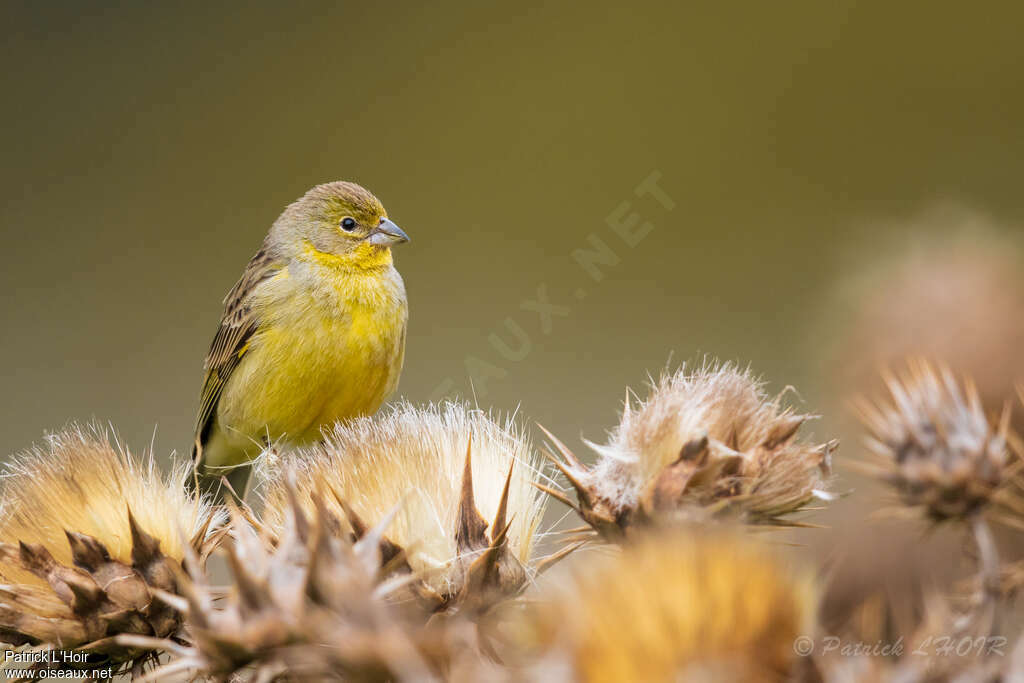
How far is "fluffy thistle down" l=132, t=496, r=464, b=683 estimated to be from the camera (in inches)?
32.2

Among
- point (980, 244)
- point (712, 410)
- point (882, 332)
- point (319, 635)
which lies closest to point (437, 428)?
point (712, 410)

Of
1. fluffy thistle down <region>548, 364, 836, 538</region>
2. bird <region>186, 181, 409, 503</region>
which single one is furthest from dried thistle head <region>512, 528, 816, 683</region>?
bird <region>186, 181, 409, 503</region>

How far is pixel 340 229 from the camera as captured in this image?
10.7ft

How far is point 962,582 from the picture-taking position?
92cm

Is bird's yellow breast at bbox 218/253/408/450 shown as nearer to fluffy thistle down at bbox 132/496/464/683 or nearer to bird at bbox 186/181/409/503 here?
bird at bbox 186/181/409/503

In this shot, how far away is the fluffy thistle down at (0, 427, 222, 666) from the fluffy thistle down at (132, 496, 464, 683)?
386 mm

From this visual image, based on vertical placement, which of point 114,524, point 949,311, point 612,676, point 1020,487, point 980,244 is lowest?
point 114,524

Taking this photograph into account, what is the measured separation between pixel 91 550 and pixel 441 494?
0.49m

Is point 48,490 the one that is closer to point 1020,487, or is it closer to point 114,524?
point 114,524

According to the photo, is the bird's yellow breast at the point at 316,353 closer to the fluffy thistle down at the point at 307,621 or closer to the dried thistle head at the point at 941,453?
the fluffy thistle down at the point at 307,621

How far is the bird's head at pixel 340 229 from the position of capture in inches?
127

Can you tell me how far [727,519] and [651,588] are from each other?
0.40 meters

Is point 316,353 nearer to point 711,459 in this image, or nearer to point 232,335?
point 232,335

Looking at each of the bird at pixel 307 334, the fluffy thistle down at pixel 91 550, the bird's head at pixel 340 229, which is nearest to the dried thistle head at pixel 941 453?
the fluffy thistle down at pixel 91 550
